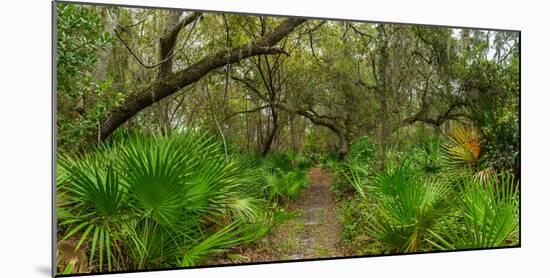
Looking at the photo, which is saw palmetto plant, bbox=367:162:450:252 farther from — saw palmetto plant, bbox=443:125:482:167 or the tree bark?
the tree bark

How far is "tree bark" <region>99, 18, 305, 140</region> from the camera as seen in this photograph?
3.64 meters

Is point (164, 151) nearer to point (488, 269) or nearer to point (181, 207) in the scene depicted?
point (181, 207)

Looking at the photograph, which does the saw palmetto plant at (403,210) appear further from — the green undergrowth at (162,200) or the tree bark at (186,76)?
the tree bark at (186,76)

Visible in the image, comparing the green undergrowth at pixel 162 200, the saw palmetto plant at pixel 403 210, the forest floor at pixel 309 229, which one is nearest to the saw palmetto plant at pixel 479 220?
the saw palmetto plant at pixel 403 210

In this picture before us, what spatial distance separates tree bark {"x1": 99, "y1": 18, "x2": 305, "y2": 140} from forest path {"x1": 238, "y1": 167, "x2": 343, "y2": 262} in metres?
1.02

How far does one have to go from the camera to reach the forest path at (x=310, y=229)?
3930 mm

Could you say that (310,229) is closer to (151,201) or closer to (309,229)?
(309,229)

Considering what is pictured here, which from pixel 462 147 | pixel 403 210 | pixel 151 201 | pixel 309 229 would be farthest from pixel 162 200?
pixel 462 147

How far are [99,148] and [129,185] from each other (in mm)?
335

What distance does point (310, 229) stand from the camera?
13.2 feet

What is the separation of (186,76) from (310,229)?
148 cm

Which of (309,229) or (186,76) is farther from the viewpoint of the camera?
(309,229)
